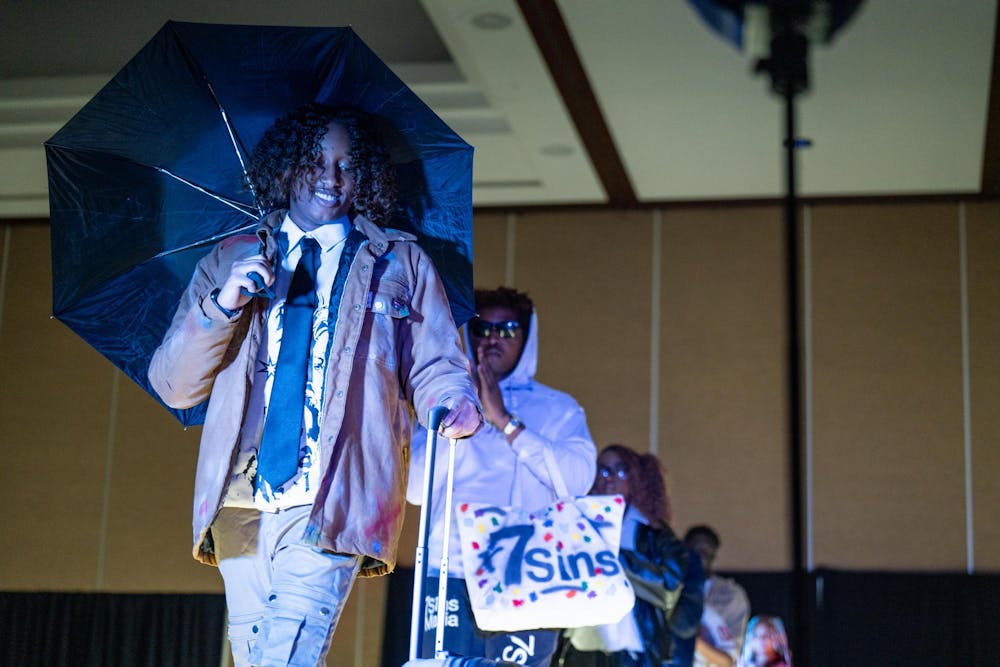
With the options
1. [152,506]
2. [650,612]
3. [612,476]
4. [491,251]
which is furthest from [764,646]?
[152,506]

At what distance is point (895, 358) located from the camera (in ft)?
26.3

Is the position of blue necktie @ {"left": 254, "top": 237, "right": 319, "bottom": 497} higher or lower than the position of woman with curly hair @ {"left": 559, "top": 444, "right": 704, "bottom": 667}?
higher

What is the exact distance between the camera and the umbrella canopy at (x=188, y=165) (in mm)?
2893

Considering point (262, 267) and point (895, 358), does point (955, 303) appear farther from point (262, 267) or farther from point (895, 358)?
point (262, 267)

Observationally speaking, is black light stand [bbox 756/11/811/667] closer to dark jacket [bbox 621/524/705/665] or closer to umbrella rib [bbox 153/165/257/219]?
umbrella rib [bbox 153/165/257/219]

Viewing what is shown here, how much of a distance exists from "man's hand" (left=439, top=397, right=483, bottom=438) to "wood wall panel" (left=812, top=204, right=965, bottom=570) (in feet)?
18.6

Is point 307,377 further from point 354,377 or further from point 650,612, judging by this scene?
point 650,612

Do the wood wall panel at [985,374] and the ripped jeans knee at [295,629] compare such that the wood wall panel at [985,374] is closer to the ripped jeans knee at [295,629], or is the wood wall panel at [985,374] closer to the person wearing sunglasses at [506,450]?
the person wearing sunglasses at [506,450]

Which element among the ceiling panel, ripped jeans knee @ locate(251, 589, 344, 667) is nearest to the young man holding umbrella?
ripped jeans knee @ locate(251, 589, 344, 667)

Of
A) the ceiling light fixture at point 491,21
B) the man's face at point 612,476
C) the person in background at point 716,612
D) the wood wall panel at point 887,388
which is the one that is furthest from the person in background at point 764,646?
the ceiling light fixture at point 491,21

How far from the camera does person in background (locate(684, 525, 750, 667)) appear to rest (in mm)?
6316

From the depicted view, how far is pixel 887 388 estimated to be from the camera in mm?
7984

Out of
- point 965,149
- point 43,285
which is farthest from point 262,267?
point 43,285

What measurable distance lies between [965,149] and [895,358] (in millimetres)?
1381
